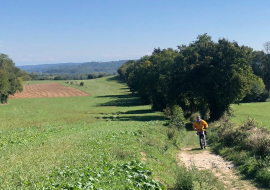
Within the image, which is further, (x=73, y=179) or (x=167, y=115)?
(x=167, y=115)

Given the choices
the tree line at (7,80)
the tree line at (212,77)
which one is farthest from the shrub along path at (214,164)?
the tree line at (7,80)

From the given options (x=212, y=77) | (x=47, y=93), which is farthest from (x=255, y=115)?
(x=47, y=93)

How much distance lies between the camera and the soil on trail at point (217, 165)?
38.2ft

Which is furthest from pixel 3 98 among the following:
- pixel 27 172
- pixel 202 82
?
pixel 27 172

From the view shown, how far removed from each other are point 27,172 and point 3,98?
72.8 metres

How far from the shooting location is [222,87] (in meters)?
32.4

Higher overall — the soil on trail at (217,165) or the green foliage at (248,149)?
the green foliage at (248,149)

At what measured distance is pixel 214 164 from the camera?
1477 cm

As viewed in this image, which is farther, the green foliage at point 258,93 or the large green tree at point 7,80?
the green foliage at point 258,93

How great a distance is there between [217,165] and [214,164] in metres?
0.17

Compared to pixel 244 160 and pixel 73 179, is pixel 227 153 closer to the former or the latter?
pixel 244 160

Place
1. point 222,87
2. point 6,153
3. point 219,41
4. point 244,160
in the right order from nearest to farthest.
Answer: point 6,153 < point 244,160 < point 222,87 < point 219,41

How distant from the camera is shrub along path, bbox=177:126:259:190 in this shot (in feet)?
38.4

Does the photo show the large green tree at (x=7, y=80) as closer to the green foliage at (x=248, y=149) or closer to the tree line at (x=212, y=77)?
the tree line at (x=212, y=77)
